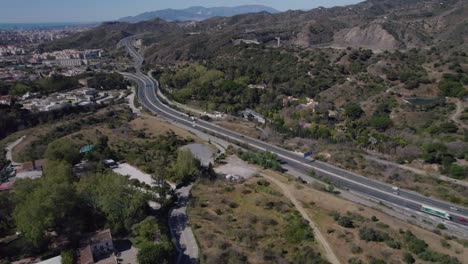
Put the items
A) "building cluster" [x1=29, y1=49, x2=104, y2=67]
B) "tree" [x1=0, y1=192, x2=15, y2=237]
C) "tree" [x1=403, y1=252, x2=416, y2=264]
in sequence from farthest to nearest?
"building cluster" [x1=29, y1=49, x2=104, y2=67], "tree" [x1=0, y1=192, x2=15, y2=237], "tree" [x1=403, y1=252, x2=416, y2=264]

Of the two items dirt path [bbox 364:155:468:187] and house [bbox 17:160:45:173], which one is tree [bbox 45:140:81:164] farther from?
dirt path [bbox 364:155:468:187]

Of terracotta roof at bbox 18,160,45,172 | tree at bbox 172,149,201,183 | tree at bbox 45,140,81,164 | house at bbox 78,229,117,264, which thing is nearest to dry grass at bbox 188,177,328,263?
tree at bbox 172,149,201,183

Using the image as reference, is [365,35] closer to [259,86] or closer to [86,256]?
[259,86]

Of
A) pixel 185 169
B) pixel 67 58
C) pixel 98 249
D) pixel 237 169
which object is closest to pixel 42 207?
pixel 98 249

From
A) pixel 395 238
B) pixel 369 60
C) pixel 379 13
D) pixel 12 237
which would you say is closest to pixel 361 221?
pixel 395 238

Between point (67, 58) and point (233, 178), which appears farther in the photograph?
point (67, 58)
